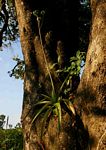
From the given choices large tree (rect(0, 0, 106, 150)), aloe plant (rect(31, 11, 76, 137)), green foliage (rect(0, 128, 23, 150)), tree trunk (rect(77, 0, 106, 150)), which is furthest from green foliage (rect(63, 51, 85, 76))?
green foliage (rect(0, 128, 23, 150))

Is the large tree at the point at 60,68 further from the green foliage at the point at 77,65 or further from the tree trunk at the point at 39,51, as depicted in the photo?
the green foliage at the point at 77,65

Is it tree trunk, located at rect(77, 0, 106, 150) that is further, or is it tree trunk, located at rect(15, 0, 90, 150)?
tree trunk, located at rect(15, 0, 90, 150)

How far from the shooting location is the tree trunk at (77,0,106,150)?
4426 millimetres

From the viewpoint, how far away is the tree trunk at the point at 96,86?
443 centimetres

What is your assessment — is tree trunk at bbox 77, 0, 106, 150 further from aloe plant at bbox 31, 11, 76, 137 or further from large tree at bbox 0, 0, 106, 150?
aloe plant at bbox 31, 11, 76, 137

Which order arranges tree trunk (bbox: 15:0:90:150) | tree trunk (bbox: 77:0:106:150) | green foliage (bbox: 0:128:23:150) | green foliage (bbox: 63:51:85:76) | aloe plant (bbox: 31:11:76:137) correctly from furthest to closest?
green foliage (bbox: 0:128:23:150), green foliage (bbox: 63:51:85:76), tree trunk (bbox: 15:0:90:150), aloe plant (bbox: 31:11:76:137), tree trunk (bbox: 77:0:106:150)

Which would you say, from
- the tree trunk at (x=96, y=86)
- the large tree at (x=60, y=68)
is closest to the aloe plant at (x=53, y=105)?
the large tree at (x=60, y=68)

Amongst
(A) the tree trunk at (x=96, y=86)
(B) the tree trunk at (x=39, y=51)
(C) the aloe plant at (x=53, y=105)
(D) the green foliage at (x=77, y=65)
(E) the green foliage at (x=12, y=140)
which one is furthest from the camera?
(E) the green foliage at (x=12, y=140)

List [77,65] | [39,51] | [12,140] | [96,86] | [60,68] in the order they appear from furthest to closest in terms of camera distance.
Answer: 1. [12,140]
2. [39,51]
3. [60,68]
4. [77,65]
5. [96,86]

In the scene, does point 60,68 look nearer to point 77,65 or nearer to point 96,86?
point 77,65

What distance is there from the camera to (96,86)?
4496 mm

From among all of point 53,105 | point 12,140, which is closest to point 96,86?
point 53,105

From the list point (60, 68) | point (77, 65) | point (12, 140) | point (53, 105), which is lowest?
point (53, 105)

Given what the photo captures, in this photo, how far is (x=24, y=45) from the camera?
6516 millimetres
